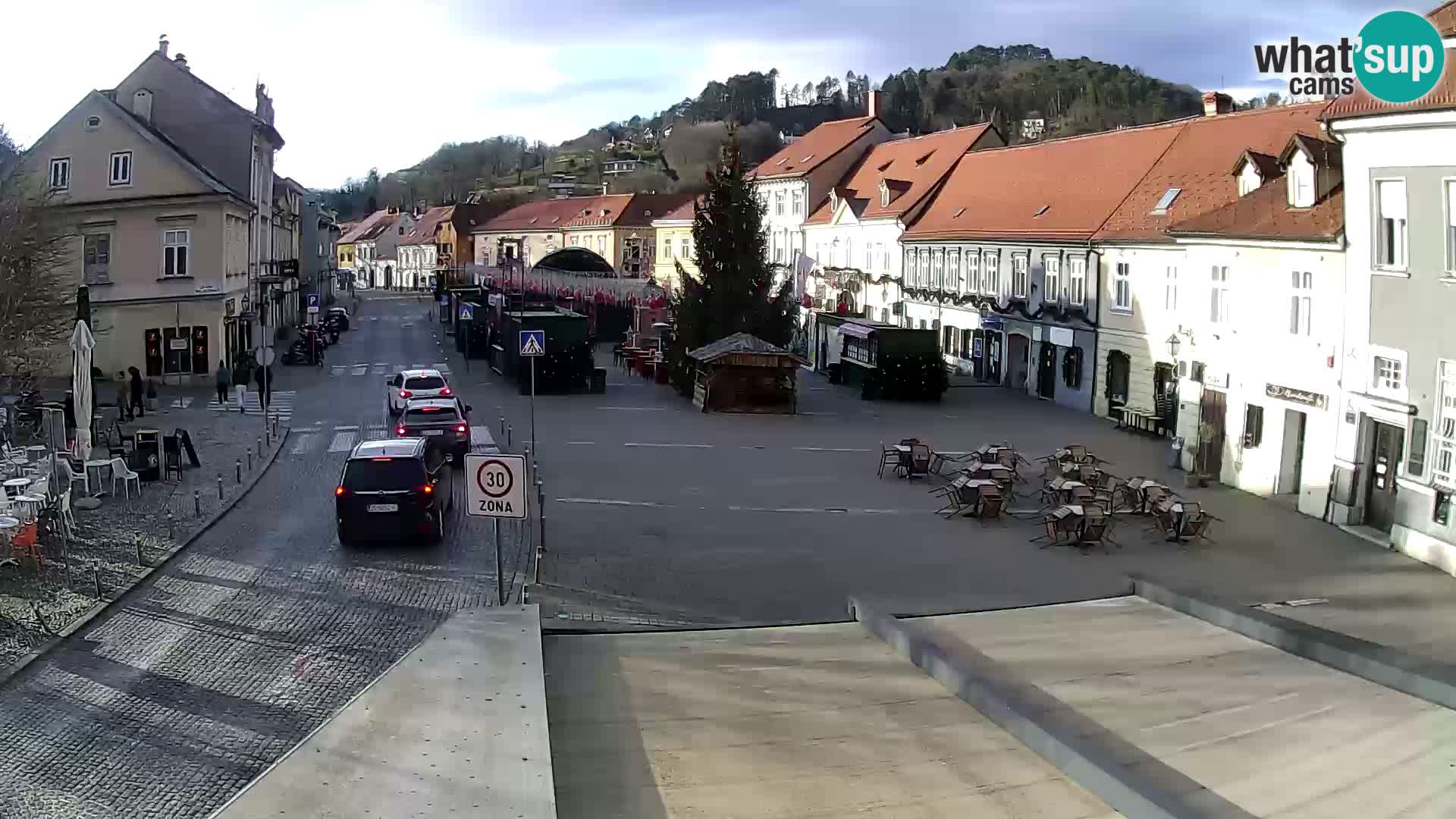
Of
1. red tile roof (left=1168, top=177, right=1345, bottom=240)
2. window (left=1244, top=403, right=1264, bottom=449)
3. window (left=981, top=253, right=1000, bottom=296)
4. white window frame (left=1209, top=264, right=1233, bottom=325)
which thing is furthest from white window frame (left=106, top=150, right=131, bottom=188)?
window (left=1244, top=403, right=1264, bottom=449)

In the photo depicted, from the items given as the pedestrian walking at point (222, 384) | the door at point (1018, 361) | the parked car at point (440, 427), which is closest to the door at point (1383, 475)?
the parked car at point (440, 427)

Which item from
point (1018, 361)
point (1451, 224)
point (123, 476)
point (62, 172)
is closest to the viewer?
point (1451, 224)

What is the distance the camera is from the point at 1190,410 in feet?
92.6

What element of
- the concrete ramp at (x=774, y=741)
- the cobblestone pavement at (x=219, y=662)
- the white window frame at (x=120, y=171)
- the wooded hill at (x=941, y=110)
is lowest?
the cobblestone pavement at (x=219, y=662)

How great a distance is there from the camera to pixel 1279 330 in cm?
2436

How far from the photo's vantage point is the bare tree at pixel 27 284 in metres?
25.1

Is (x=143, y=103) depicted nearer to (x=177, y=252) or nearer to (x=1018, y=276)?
(x=177, y=252)

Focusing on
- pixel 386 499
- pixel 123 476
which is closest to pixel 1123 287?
pixel 386 499

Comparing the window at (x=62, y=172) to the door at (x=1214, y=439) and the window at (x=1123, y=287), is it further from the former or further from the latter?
the door at (x=1214, y=439)

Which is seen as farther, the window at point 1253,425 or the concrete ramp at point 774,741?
the window at point 1253,425

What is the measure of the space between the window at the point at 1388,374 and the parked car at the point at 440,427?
56.9 ft

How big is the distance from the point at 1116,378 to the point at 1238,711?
31.2 m

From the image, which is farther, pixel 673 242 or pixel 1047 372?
pixel 673 242

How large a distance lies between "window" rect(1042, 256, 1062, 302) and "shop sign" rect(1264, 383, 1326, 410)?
17088 mm
